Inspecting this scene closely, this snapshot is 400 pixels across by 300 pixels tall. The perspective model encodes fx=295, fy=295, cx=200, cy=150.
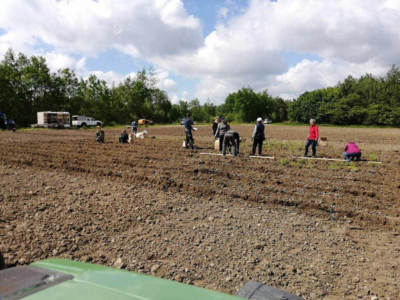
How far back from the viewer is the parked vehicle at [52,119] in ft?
124

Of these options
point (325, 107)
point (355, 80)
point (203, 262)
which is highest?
point (355, 80)

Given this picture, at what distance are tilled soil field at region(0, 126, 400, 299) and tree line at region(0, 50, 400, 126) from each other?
43.2 meters

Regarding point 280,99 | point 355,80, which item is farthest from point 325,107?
point 280,99

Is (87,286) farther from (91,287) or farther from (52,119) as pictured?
(52,119)

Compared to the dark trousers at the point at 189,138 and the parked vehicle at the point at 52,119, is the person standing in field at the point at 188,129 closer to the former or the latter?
the dark trousers at the point at 189,138

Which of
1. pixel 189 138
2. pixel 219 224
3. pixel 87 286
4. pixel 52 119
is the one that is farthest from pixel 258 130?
pixel 52 119

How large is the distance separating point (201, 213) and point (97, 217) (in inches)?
75.6

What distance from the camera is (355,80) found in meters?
70.8

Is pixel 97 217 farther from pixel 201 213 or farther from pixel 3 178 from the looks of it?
pixel 3 178

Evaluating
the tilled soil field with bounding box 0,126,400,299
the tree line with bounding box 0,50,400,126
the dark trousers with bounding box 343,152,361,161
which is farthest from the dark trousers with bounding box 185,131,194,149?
the tree line with bounding box 0,50,400,126

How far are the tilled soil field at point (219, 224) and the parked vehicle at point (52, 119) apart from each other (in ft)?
104

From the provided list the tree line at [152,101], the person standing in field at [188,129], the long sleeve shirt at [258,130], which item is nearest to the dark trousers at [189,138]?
the person standing in field at [188,129]

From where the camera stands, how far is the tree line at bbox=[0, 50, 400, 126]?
45.6 metres

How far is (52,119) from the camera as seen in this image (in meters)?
38.1
